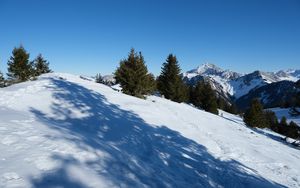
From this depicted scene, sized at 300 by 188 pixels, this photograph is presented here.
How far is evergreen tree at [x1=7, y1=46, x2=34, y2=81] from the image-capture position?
3850cm

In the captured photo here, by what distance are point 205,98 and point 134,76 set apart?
32498 millimetres

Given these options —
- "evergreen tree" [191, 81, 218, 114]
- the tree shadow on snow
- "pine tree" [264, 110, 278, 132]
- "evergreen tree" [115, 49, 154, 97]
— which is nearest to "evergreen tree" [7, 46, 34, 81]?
"evergreen tree" [115, 49, 154, 97]

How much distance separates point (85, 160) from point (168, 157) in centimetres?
457

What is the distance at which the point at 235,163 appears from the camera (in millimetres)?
13281

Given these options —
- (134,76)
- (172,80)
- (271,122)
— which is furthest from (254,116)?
(271,122)

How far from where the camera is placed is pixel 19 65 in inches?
1517

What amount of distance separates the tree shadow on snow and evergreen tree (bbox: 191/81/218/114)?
1706 inches

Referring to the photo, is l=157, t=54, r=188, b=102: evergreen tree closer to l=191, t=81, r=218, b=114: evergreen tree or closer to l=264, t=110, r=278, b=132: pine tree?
l=191, t=81, r=218, b=114: evergreen tree

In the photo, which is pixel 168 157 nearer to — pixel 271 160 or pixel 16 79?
pixel 271 160

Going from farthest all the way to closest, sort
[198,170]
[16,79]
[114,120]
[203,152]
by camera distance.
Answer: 1. [16,79]
2. [114,120]
3. [203,152]
4. [198,170]

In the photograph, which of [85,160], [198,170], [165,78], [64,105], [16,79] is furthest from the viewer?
[165,78]

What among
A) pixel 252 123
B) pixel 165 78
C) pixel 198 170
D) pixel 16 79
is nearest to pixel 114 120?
pixel 198 170

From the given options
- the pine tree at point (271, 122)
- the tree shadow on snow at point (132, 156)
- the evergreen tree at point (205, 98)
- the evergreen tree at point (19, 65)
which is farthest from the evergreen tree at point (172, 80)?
the pine tree at point (271, 122)

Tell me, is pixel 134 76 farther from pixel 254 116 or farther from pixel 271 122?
pixel 271 122
